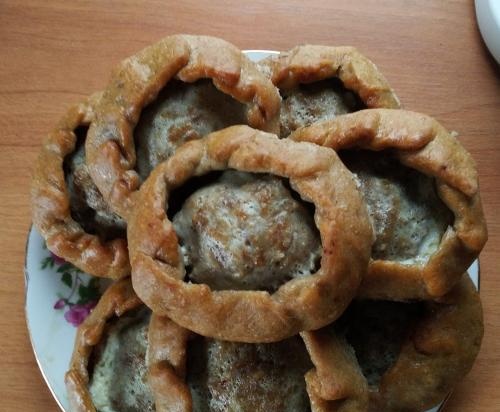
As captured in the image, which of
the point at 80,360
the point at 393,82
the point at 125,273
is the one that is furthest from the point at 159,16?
the point at 80,360

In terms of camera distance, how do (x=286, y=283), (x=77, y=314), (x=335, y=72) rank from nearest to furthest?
(x=286, y=283)
(x=335, y=72)
(x=77, y=314)

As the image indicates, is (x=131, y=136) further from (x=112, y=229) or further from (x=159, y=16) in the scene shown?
(x=159, y=16)

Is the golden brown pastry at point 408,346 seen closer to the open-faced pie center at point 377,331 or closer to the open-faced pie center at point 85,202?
the open-faced pie center at point 377,331

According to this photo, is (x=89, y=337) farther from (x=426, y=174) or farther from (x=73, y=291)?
(x=426, y=174)

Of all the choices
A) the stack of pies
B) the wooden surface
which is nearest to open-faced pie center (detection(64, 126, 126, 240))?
the stack of pies

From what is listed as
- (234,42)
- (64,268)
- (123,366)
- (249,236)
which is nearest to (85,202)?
(64,268)

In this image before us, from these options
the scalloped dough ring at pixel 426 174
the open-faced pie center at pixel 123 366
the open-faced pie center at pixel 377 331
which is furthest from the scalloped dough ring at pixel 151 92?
the open-faced pie center at pixel 377 331
